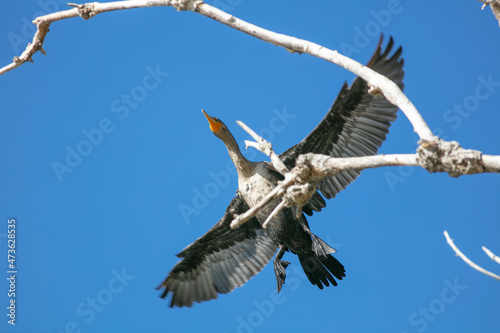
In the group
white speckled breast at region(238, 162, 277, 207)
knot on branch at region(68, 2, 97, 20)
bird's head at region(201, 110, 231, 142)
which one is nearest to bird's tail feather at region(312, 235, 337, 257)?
white speckled breast at region(238, 162, 277, 207)

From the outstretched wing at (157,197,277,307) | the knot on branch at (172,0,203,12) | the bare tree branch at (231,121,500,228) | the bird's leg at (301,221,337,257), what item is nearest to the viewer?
the bare tree branch at (231,121,500,228)

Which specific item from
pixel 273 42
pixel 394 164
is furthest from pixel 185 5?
pixel 394 164

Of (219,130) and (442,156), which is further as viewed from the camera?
(219,130)

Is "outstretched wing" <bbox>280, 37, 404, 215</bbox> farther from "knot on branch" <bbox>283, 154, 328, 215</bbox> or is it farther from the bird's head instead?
"knot on branch" <bbox>283, 154, 328, 215</bbox>

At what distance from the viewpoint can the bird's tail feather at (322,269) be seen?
25.8 ft

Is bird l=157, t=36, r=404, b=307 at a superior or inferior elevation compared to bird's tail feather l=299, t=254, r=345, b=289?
superior

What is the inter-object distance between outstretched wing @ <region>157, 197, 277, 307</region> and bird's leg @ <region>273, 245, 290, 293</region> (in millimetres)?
855

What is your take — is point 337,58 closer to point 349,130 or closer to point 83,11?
point 83,11

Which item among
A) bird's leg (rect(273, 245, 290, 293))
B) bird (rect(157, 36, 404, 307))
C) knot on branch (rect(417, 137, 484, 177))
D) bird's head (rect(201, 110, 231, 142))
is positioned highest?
bird's head (rect(201, 110, 231, 142))

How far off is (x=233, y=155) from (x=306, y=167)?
160 inches

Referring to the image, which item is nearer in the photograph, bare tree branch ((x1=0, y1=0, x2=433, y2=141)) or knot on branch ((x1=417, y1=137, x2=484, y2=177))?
knot on branch ((x1=417, y1=137, x2=484, y2=177))

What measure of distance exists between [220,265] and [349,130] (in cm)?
299

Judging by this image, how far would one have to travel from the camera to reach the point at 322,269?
791 centimetres

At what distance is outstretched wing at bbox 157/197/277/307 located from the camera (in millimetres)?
9203
